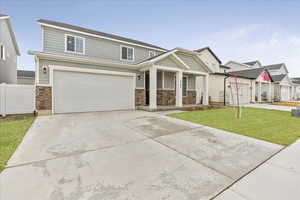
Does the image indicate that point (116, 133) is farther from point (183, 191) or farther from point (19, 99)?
point (19, 99)

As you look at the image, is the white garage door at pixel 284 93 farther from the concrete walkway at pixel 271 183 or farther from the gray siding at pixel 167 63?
the concrete walkway at pixel 271 183

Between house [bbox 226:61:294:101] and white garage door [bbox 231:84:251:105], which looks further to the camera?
house [bbox 226:61:294:101]

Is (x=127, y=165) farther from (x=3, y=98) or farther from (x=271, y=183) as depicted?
(x=3, y=98)

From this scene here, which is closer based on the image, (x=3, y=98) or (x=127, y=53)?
(x=3, y=98)

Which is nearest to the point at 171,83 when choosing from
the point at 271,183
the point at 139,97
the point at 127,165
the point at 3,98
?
the point at 139,97

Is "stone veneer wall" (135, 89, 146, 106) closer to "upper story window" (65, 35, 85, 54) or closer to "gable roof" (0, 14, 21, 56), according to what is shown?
"upper story window" (65, 35, 85, 54)

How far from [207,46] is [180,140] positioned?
1989 centimetres

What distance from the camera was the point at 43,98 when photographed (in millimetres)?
7352

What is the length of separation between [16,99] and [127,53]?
8602 mm

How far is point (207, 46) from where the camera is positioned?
19.5 m

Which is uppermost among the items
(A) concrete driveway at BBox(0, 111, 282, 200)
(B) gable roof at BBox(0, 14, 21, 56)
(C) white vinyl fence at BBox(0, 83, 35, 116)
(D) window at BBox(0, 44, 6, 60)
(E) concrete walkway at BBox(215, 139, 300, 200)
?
(B) gable roof at BBox(0, 14, 21, 56)

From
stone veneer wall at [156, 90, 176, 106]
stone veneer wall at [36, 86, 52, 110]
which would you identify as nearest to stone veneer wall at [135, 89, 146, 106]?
stone veneer wall at [156, 90, 176, 106]

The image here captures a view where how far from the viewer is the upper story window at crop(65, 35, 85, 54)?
31.6 feet

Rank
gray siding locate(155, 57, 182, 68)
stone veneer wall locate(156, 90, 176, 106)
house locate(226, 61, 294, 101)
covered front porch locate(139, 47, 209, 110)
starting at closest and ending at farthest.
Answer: covered front porch locate(139, 47, 209, 110)
gray siding locate(155, 57, 182, 68)
stone veneer wall locate(156, 90, 176, 106)
house locate(226, 61, 294, 101)
